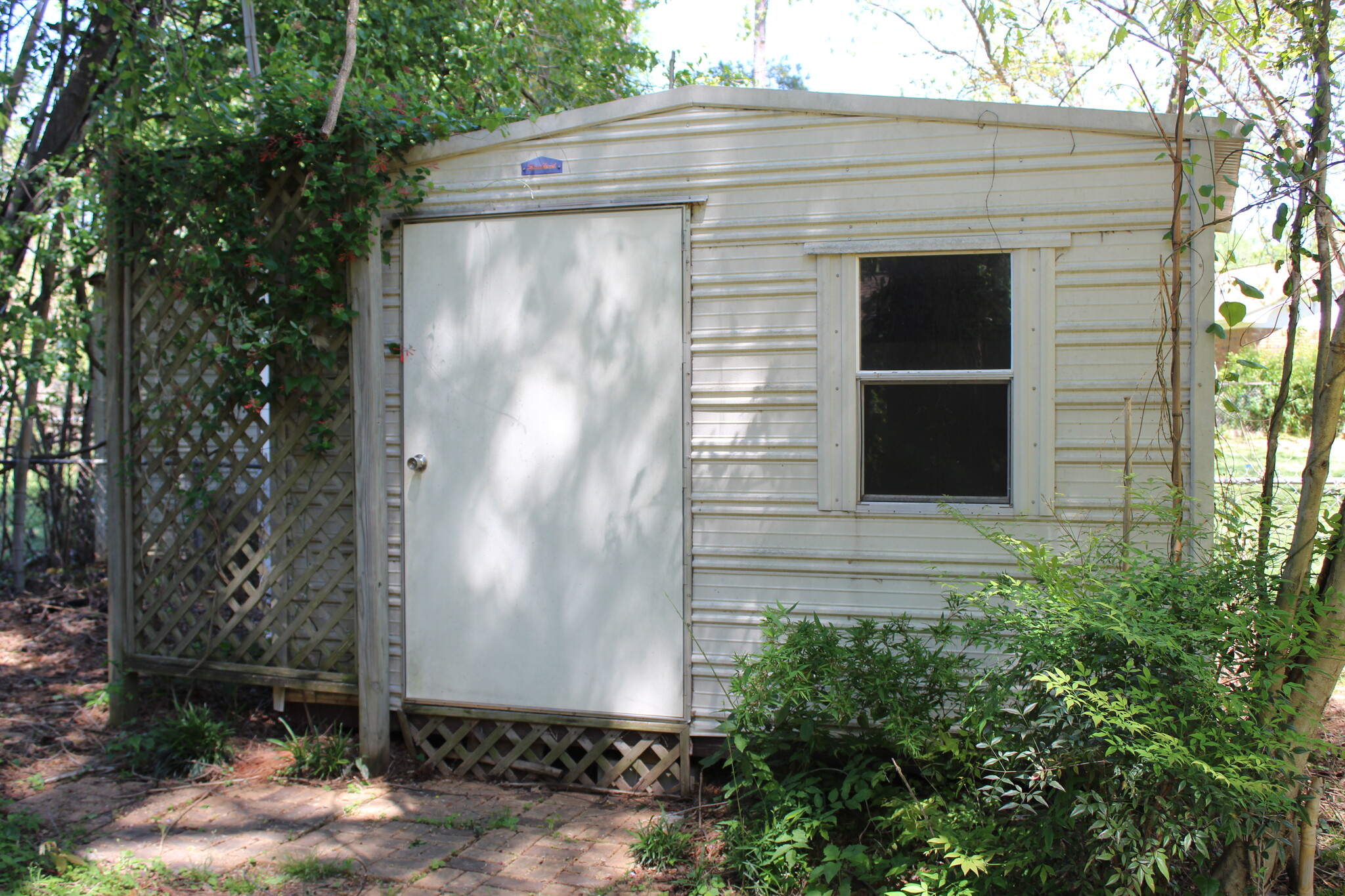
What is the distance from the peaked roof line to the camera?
357 cm

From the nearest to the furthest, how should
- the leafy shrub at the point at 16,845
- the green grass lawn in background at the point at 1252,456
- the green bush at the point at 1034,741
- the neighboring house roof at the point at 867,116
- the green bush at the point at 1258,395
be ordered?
the green bush at the point at 1034,741 < the leafy shrub at the point at 16,845 < the neighboring house roof at the point at 867,116 < the green grass lawn in background at the point at 1252,456 < the green bush at the point at 1258,395

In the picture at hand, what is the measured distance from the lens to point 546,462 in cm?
415

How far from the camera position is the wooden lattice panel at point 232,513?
4375 mm

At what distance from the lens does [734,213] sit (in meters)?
3.98

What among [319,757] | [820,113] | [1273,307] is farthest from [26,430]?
[1273,307]

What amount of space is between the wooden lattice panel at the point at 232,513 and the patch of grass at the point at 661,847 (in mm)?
1736

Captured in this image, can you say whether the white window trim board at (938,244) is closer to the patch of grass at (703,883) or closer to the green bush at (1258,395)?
the green bush at (1258,395)

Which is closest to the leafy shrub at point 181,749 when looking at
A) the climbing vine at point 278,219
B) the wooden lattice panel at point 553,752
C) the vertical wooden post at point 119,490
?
the vertical wooden post at point 119,490

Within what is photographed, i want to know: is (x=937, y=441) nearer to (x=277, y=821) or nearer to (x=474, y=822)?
(x=474, y=822)

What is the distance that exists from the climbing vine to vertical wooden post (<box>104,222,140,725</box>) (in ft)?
1.29

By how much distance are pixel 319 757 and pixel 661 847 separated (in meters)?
1.80

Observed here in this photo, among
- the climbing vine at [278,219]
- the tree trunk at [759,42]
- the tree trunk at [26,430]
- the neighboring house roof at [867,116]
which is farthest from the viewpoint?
the tree trunk at [759,42]

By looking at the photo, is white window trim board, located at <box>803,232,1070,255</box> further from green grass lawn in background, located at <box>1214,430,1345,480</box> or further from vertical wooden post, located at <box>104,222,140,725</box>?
vertical wooden post, located at <box>104,222,140,725</box>

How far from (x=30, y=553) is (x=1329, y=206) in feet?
29.4
